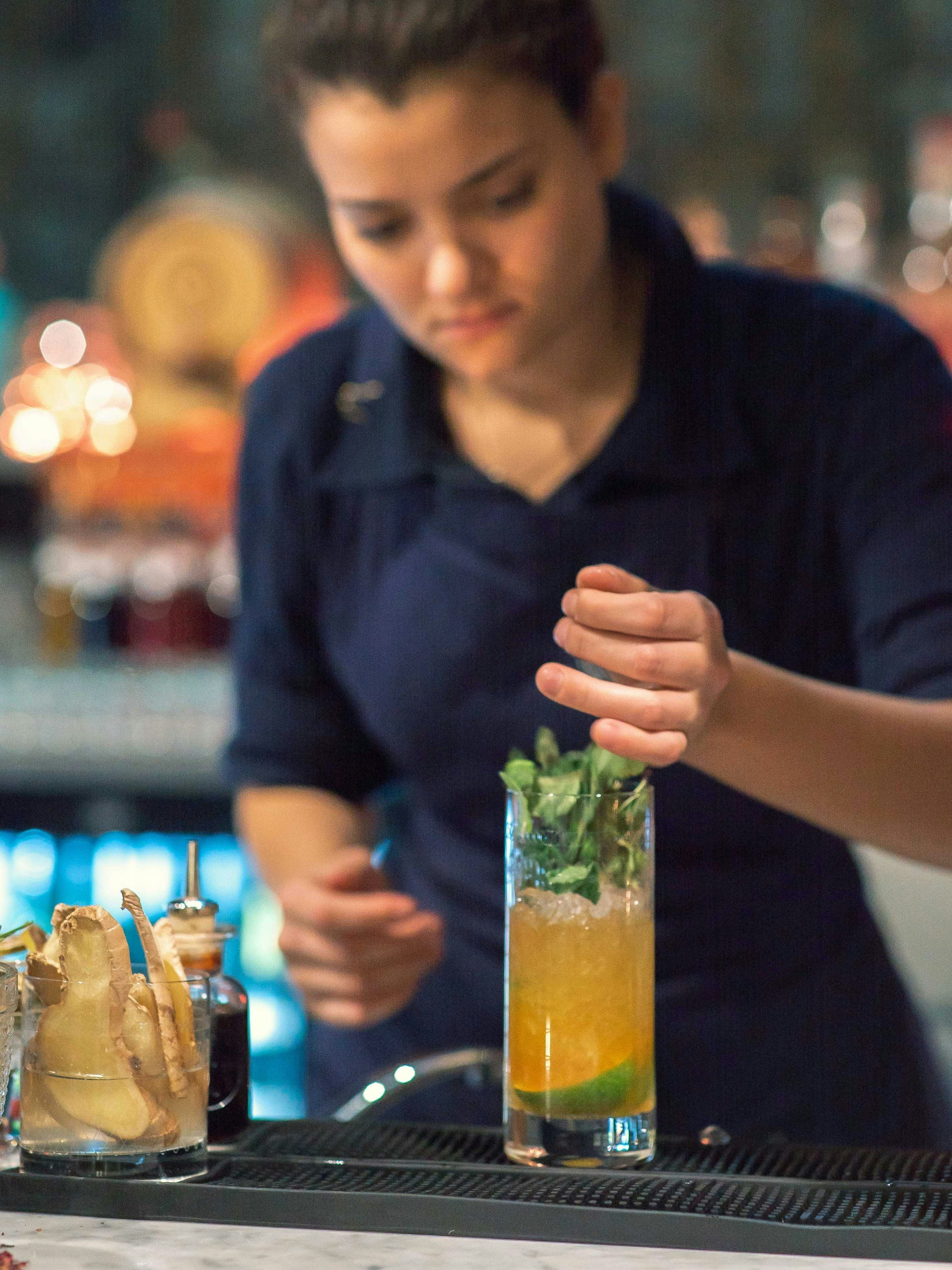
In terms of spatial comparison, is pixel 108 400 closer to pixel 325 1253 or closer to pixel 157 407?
pixel 157 407

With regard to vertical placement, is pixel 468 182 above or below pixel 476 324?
above

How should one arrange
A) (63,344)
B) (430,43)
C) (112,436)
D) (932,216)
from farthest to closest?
(63,344) → (112,436) → (932,216) → (430,43)

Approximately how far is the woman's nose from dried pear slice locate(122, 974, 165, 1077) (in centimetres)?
60

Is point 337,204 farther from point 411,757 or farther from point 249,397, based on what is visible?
point 411,757

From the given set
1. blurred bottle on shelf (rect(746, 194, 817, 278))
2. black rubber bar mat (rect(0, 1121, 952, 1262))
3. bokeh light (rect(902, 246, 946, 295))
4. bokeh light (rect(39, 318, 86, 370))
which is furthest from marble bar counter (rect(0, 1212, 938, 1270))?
bokeh light (rect(39, 318, 86, 370))

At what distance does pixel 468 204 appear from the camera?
49.2 inches

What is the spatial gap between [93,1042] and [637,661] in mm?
382

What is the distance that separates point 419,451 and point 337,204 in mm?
293

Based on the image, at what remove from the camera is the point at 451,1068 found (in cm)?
118

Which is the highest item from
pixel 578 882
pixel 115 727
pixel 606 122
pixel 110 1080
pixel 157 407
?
pixel 606 122

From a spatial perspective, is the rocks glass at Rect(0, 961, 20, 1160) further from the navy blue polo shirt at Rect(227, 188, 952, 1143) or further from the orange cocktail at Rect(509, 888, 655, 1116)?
the navy blue polo shirt at Rect(227, 188, 952, 1143)

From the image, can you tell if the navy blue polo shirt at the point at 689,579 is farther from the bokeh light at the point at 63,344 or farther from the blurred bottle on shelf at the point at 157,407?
the bokeh light at the point at 63,344

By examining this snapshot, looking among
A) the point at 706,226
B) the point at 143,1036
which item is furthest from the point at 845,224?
A: the point at 143,1036

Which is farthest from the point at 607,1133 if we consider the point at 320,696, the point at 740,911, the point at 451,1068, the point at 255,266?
the point at 255,266
